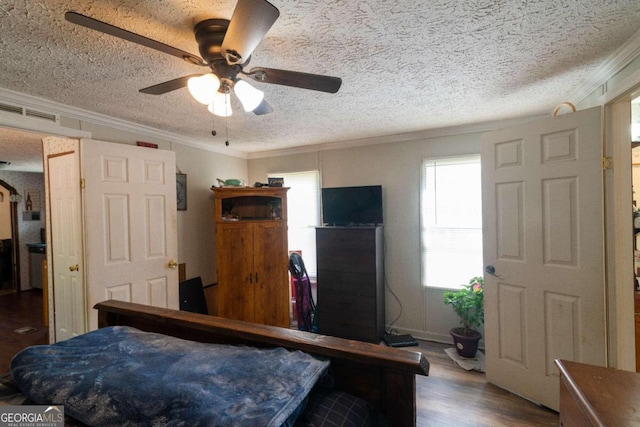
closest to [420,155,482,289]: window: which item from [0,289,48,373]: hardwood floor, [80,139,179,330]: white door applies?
[80,139,179,330]: white door

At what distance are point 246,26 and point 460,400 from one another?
2791 mm

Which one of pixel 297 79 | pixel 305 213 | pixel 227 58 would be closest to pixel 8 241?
pixel 305 213

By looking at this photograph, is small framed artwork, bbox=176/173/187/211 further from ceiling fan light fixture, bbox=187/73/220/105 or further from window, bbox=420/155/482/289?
window, bbox=420/155/482/289

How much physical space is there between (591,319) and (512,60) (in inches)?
67.9

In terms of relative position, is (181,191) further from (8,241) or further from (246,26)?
(8,241)

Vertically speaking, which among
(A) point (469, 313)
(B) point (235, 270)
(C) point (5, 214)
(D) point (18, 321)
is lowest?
(D) point (18, 321)

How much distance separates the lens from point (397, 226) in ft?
11.0

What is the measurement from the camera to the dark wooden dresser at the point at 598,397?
0.82 m

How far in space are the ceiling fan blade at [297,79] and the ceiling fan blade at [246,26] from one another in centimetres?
15

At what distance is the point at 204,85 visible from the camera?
1253mm

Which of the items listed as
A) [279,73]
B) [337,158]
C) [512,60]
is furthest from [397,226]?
[279,73]

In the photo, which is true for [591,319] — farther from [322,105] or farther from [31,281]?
[31,281]

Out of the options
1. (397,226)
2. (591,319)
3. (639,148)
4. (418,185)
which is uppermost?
(639,148)

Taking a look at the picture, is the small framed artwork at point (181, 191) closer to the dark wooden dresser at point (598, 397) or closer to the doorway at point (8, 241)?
the dark wooden dresser at point (598, 397)
